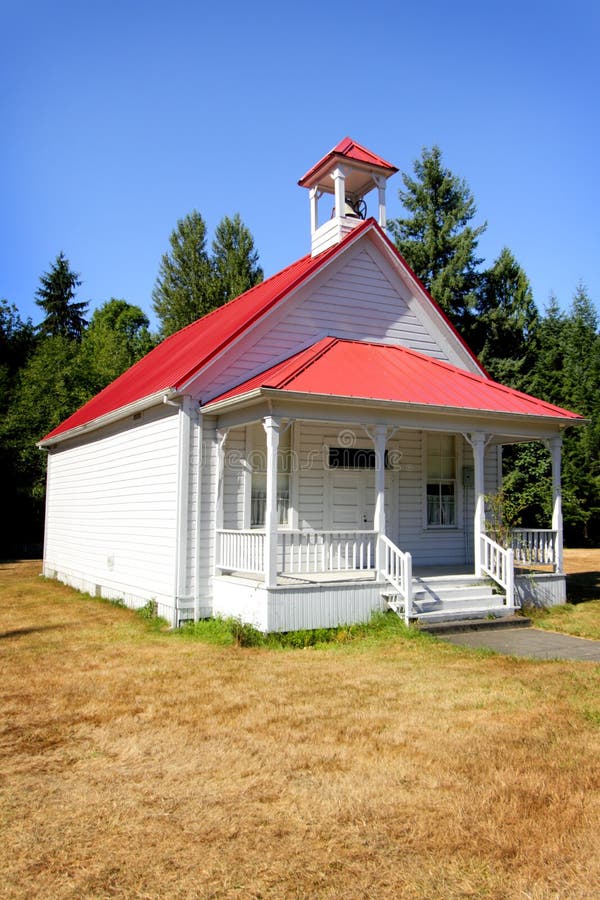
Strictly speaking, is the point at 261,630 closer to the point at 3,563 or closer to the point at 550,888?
the point at 550,888

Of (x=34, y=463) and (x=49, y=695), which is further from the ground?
(x=34, y=463)

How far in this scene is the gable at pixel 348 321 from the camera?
13.3 m

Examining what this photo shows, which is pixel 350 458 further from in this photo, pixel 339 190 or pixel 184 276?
pixel 184 276

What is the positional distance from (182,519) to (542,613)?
6.81 metres

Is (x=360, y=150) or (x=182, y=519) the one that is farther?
(x=360, y=150)

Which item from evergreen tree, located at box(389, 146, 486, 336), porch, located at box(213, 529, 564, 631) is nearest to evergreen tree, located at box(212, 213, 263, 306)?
evergreen tree, located at box(389, 146, 486, 336)

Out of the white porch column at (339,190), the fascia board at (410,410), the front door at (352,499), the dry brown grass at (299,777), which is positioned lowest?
the dry brown grass at (299,777)

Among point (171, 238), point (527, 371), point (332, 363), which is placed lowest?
point (332, 363)

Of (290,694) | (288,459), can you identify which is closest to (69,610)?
(288,459)

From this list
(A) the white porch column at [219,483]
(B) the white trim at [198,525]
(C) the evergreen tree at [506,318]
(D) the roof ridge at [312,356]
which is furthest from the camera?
(C) the evergreen tree at [506,318]

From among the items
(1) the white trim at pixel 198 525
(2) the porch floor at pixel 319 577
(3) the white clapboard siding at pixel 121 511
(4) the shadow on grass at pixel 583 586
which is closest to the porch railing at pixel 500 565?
(2) the porch floor at pixel 319 577

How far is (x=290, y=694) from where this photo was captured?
27.3ft

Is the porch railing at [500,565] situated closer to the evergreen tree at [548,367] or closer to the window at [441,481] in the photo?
the window at [441,481]

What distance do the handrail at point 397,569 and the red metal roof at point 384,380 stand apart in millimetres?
2421
